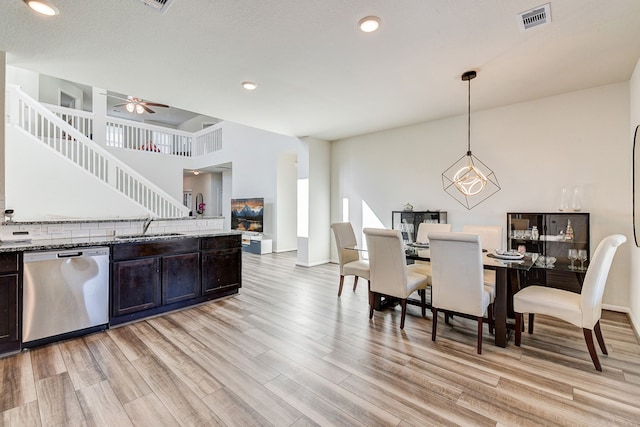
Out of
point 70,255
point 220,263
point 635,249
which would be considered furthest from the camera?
point 220,263

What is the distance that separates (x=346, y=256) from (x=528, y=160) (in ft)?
9.52

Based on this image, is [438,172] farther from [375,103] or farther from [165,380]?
[165,380]

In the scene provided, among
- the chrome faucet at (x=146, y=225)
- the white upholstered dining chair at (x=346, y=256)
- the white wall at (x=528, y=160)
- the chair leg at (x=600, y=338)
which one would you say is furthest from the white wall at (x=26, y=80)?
the chair leg at (x=600, y=338)

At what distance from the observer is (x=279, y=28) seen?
7.70ft

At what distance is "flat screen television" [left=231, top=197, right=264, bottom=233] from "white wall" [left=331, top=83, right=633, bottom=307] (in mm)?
3468

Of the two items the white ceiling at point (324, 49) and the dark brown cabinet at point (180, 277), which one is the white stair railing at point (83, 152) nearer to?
the white ceiling at point (324, 49)

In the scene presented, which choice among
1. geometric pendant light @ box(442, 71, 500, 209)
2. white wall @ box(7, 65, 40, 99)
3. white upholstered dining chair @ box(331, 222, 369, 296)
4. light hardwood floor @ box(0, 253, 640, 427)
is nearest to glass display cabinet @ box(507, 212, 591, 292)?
geometric pendant light @ box(442, 71, 500, 209)

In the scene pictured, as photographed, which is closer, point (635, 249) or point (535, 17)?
point (535, 17)

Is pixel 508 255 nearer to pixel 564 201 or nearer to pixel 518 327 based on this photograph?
pixel 518 327

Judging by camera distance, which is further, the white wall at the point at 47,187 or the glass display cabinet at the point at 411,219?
the glass display cabinet at the point at 411,219

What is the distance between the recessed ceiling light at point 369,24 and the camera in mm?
2212

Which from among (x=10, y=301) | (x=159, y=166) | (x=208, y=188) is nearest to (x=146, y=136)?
(x=159, y=166)

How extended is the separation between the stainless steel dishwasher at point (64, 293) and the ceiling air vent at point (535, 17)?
4.19 m

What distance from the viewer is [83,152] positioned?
5.10 m
